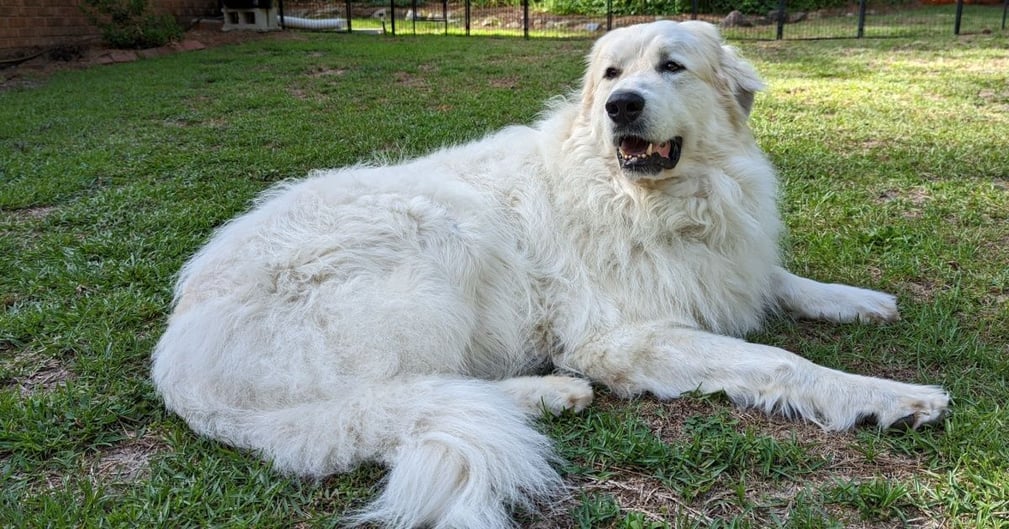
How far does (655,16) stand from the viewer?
819 inches

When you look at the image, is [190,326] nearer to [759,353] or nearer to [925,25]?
[759,353]

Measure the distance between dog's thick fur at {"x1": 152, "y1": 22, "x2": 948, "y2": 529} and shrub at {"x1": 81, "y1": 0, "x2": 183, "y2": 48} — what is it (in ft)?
45.6

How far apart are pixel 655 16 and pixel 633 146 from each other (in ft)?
64.0

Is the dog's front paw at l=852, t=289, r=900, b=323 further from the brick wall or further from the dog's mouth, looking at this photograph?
the brick wall

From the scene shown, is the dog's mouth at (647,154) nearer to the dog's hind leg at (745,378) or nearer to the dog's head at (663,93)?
the dog's head at (663,93)

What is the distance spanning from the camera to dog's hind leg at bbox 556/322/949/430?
246 centimetres

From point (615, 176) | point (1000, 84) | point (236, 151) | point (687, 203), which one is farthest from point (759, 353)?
point (1000, 84)

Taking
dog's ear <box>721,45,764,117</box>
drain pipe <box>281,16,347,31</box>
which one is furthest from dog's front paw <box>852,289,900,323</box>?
drain pipe <box>281,16,347,31</box>

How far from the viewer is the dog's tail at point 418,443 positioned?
6.56ft

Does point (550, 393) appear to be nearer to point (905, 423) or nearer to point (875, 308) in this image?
point (905, 423)

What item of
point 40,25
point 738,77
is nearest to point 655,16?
point 40,25

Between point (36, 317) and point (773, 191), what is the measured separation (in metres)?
3.87

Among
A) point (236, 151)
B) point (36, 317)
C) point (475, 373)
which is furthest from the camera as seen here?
point (236, 151)

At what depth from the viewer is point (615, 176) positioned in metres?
3.22
